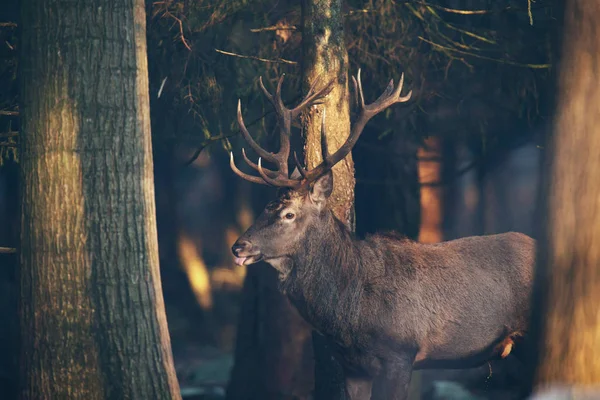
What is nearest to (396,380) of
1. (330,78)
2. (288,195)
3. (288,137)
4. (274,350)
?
(288,195)

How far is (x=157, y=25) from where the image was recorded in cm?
1062

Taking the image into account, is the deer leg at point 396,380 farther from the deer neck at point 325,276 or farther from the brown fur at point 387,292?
the deer neck at point 325,276

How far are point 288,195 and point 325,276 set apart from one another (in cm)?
86

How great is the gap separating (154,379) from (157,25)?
538cm

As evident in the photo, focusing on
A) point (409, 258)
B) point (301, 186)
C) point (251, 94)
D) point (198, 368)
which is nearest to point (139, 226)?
point (301, 186)

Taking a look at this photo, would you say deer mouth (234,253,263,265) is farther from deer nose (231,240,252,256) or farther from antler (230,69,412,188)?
antler (230,69,412,188)

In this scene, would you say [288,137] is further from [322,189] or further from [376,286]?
[376,286]

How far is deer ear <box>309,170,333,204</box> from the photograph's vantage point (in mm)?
8141

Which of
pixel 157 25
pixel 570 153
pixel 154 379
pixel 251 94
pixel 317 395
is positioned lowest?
pixel 317 395

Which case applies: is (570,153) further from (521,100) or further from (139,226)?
(521,100)

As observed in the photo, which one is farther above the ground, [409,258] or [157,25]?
[157,25]

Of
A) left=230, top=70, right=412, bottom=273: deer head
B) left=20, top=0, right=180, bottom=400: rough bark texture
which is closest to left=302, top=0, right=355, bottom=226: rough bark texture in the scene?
left=230, top=70, right=412, bottom=273: deer head

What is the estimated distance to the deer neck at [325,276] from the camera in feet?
26.5

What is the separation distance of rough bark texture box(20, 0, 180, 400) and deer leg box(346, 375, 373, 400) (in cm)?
217
